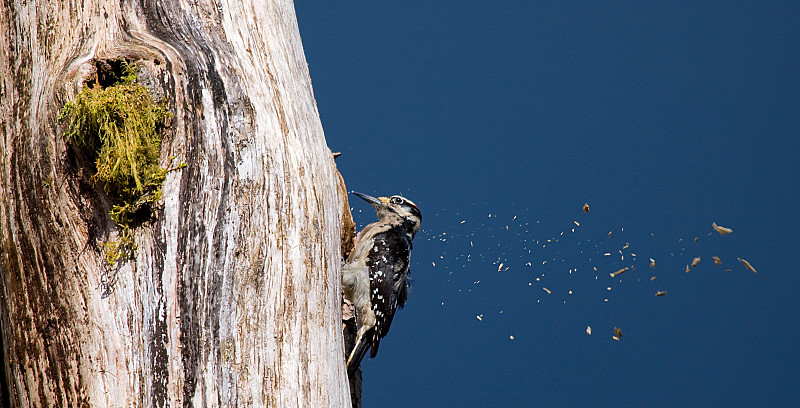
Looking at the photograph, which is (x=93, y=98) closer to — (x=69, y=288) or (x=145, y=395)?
(x=69, y=288)

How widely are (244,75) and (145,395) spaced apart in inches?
34.6

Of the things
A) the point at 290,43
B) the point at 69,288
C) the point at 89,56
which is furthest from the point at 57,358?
the point at 290,43

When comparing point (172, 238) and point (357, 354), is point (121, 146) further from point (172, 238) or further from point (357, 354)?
point (357, 354)

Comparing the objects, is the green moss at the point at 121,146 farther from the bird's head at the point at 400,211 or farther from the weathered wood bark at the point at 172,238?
the bird's head at the point at 400,211

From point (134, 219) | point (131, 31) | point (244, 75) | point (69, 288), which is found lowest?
point (69, 288)

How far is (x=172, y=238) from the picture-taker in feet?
5.68

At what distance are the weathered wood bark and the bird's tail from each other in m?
0.77

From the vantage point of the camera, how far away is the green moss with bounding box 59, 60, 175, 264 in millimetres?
1695

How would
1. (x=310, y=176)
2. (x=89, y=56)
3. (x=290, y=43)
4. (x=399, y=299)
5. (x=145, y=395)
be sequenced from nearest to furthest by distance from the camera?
(x=145, y=395)
(x=89, y=56)
(x=310, y=176)
(x=290, y=43)
(x=399, y=299)

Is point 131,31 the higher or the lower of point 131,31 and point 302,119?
the higher

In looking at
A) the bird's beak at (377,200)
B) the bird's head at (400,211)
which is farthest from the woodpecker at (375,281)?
the bird's beak at (377,200)

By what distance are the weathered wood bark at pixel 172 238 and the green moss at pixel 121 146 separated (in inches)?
1.2

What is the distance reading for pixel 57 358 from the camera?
5.58 feet

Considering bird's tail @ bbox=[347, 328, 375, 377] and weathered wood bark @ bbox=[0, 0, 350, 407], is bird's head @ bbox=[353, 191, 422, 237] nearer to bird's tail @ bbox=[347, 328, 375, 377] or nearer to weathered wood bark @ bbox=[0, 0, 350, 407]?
bird's tail @ bbox=[347, 328, 375, 377]
